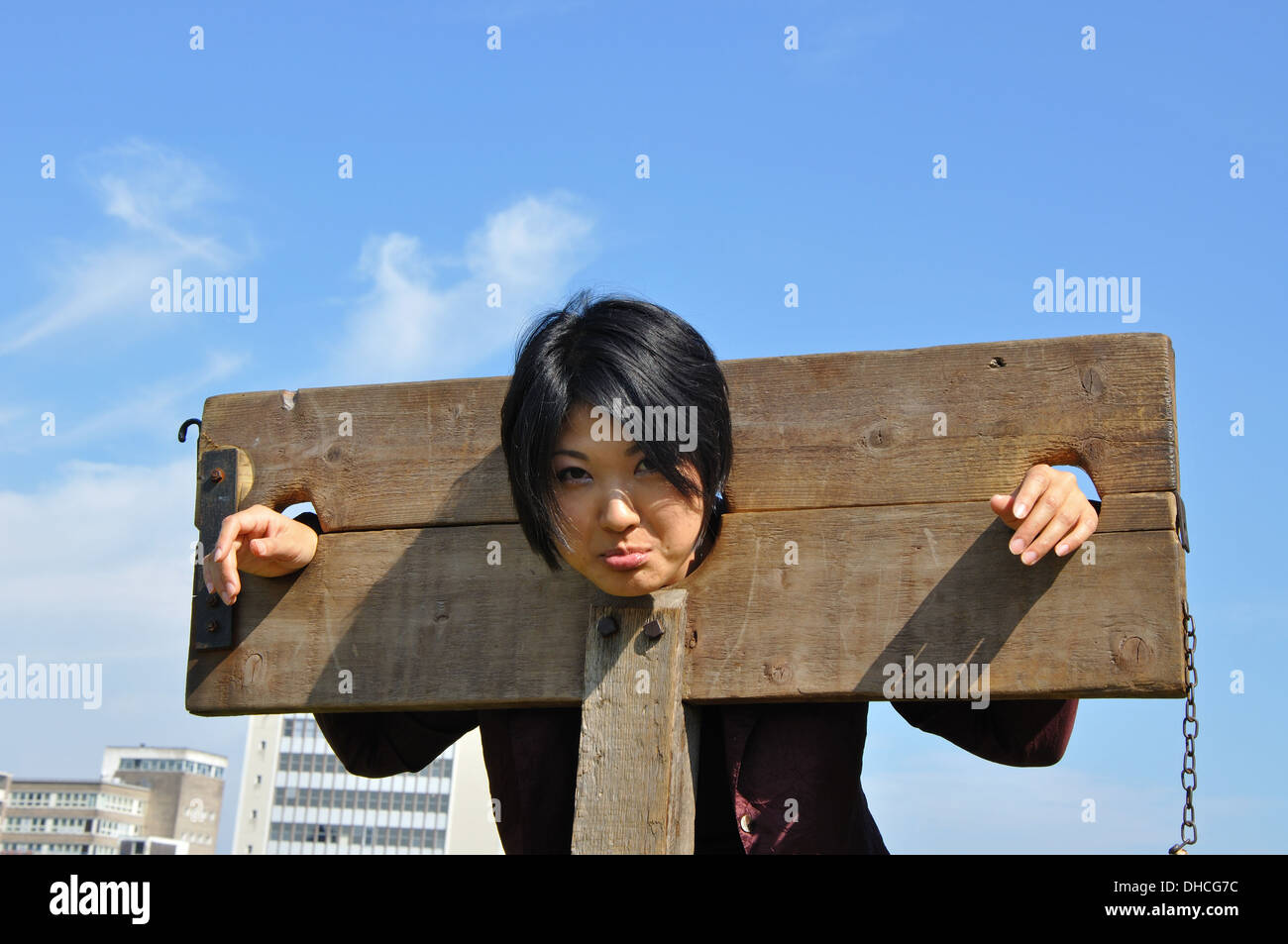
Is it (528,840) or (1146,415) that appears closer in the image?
(1146,415)

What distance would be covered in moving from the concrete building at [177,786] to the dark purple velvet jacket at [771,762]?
8356 centimetres

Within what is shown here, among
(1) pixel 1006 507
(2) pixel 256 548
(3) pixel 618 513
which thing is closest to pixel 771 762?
(3) pixel 618 513

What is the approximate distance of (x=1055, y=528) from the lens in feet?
10.2

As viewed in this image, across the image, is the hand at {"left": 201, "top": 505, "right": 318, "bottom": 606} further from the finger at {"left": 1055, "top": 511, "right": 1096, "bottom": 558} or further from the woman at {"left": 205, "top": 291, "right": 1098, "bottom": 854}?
the finger at {"left": 1055, "top": 511, "right": 1096, "bottom": 558}

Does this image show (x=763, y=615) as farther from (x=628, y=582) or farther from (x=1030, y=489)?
(x=1030, y=489)

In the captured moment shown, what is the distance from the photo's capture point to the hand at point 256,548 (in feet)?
12.1

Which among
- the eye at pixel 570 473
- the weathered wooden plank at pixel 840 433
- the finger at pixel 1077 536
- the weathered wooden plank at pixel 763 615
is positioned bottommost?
the weathered wooden plank at pixel 763 615

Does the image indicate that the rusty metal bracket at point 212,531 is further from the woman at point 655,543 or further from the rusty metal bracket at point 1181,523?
the rusty metal bracket at point 1181,523

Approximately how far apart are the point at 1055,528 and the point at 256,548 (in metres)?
2.21

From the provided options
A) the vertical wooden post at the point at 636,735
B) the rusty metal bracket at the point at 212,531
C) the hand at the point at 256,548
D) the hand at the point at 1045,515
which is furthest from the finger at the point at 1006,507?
the rusty metal bracket at the point at 212,531
